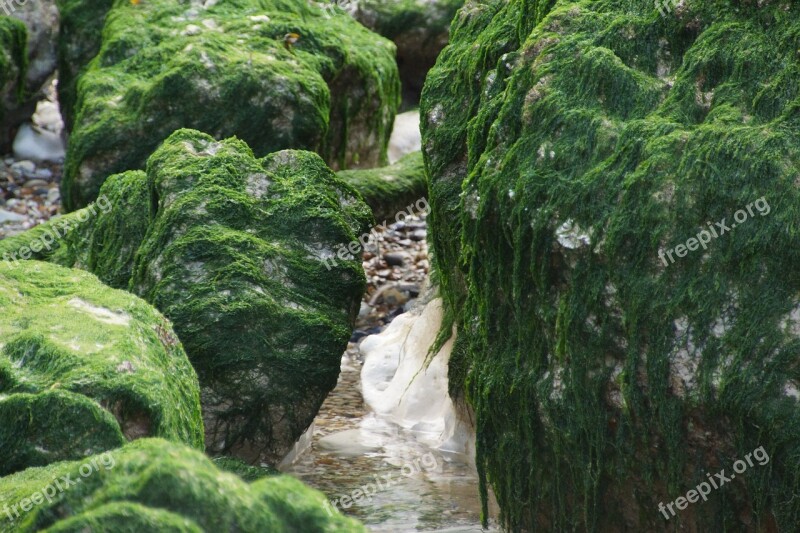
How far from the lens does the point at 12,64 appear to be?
10562mm

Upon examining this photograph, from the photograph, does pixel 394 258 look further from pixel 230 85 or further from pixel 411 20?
pixel 411 20

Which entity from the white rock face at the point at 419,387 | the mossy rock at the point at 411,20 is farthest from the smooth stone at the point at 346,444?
the mossy rock at the point at 411,20

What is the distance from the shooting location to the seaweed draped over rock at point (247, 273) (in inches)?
224

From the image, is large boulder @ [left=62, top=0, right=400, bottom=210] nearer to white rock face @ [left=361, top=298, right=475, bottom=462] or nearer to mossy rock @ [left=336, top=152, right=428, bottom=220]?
mossy rock @ [left=336, top=152, right=428, bottom=220]

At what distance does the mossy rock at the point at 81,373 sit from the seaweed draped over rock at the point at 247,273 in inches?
37.6

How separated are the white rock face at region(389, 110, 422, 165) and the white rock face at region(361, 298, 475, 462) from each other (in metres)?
3.92

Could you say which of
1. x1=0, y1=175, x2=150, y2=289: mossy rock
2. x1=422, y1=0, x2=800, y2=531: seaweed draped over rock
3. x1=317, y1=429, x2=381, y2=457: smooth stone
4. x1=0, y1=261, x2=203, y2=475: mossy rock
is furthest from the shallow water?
x1=0, y1=175, x2=150, y2=289: mossy rock

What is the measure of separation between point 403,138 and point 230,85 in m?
3.67

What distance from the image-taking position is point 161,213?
6207 millimetres

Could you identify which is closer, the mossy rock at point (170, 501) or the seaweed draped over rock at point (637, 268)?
the mossy rock at point (170, 501)

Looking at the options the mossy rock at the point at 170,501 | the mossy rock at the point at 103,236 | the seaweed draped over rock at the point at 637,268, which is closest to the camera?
the mossy rock at the point at 170,501

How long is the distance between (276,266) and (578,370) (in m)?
2.12

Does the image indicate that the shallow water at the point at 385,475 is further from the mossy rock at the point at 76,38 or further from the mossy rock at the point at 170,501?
the mossy rock at the point at 76,38

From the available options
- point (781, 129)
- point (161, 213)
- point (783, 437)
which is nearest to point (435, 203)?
point (161, 213)
